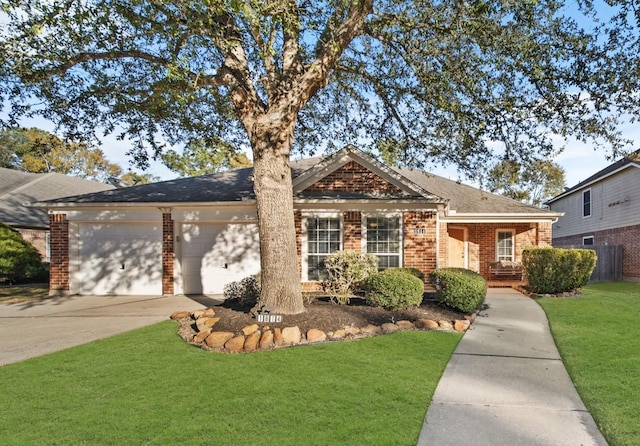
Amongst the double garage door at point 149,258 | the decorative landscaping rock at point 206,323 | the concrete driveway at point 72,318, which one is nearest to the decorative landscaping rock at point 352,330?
the decorative landscaping rock at point 206,323

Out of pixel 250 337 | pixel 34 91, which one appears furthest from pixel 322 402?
pixel 34 91

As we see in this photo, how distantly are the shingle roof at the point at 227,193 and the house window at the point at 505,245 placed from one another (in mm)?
1502

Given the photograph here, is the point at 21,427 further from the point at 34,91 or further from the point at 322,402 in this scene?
the point at 34,91

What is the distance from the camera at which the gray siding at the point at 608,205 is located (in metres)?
16.9

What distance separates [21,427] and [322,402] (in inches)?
107

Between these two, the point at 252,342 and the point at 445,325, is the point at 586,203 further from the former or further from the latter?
the point at 252,342

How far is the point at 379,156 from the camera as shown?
10.7 meters

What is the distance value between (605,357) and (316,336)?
4122 millimetres

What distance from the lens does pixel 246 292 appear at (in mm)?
8523

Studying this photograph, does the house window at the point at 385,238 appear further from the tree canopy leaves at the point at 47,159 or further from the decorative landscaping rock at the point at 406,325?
the tree canopy leaves at the point at 47,159

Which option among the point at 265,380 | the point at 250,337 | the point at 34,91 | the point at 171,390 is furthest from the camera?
the point at 34,91

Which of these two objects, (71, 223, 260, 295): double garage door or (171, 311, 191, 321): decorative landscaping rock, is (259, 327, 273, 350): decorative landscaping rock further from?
(71, 223, 260, 295): double garage door

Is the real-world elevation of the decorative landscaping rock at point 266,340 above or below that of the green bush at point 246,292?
below

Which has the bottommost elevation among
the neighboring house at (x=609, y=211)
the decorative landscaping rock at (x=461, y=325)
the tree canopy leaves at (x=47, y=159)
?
the decorative landscaping rock at (x=461, y=325)
